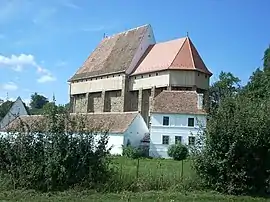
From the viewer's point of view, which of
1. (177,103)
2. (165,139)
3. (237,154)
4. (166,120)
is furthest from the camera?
(177,103)

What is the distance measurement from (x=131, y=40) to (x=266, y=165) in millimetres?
64464

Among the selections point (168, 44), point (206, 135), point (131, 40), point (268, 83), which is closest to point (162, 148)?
point (268, 83)

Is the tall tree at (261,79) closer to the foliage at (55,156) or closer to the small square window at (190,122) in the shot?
the small square window at (190,122)

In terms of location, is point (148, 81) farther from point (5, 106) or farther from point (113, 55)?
point (5, 106)

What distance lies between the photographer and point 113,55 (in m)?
81.0

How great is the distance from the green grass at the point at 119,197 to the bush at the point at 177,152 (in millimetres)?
33675

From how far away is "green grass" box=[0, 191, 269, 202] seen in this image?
14.3 metres

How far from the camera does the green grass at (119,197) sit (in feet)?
47.1

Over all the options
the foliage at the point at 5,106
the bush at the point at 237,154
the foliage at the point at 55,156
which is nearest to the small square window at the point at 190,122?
the foliage at the point at 5,106

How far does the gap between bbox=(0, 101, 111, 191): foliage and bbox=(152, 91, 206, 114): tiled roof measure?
39.2 meters

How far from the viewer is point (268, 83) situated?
55.7 meters

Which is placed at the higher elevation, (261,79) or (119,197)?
(261,79)

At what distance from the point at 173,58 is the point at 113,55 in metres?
14.8

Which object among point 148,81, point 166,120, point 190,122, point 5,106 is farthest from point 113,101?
point 5,106
